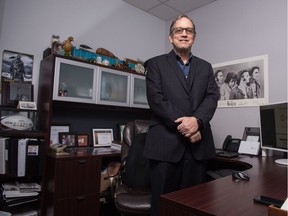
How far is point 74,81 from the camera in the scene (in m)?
2.10

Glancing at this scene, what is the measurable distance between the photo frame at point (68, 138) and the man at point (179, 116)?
1.23 m

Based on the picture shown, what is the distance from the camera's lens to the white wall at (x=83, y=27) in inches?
79.7

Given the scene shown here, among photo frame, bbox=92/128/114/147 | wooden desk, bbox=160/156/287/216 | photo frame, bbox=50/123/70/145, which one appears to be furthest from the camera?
photo frame, bbox=92/128/114/147

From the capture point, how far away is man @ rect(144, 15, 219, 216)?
1129mm

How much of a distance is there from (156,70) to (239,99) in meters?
1.46

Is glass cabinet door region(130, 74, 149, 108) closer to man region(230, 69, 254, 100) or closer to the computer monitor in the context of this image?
man region(230, 69, 254, 100)

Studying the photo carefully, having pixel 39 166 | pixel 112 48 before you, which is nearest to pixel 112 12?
pixel 112 48

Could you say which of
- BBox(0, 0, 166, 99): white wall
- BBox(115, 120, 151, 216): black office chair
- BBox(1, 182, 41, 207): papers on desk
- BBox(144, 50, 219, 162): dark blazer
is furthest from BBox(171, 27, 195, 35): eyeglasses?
BBox(1, 182, 41, 207): papers on desk

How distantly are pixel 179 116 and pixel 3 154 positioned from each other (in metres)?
1.36

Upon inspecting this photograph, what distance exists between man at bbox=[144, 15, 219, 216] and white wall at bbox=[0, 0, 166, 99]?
1.36m

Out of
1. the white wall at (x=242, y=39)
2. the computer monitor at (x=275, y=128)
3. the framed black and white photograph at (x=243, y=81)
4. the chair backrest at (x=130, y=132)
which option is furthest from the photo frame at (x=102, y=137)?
the computer monitor at (x=275, y=128)

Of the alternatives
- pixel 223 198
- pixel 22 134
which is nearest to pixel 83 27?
pixel 22 134

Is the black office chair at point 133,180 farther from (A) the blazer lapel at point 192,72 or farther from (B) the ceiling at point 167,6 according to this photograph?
(B) the ceiling at point 167,6

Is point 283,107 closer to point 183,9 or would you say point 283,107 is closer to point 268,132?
point 268,132
